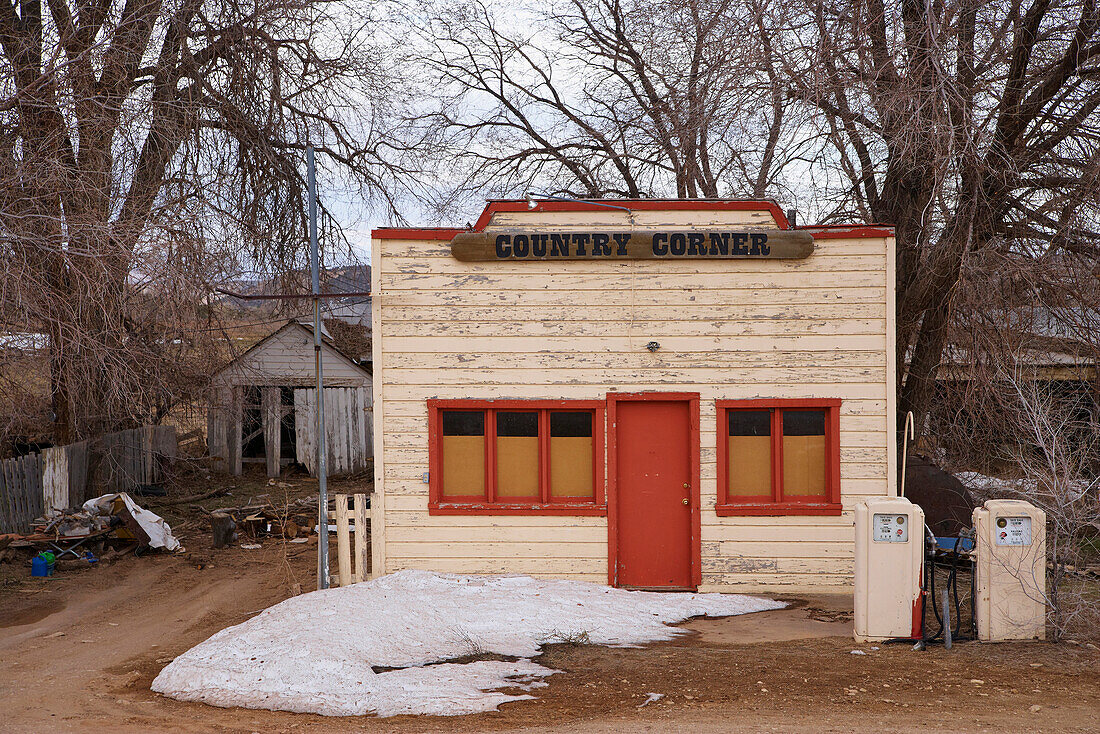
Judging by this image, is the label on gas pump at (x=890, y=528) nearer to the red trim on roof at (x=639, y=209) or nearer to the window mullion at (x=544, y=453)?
the red trim on roof at (x=639, y=209)

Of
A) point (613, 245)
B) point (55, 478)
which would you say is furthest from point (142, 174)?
point (613, 245)

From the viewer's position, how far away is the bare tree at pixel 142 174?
11695mm

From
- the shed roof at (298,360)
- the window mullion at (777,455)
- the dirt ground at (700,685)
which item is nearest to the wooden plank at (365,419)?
the shed roof at (298,360)

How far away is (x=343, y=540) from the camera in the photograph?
9789mm

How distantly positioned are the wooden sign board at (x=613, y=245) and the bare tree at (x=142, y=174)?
4816mm

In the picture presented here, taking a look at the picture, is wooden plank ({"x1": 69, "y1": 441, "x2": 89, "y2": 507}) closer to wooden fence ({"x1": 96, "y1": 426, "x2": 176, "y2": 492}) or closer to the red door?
wooden fence ({"x1": 96, "y1": 426, "x2": 176, "y2": 492})

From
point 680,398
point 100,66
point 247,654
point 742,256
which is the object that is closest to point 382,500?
point 247,654

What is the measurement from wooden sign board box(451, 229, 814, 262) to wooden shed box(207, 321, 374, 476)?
12457 millimetres

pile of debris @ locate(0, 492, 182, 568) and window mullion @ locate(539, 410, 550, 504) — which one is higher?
window mullion @ locate(539, 410, 550, 504)

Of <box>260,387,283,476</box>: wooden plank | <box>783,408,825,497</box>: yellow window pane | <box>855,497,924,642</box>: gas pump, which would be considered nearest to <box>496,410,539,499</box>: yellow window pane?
<box>783,408,825,497</box>: yellow window pane

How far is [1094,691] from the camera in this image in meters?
6.60

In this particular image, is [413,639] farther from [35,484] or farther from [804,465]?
[35,484]

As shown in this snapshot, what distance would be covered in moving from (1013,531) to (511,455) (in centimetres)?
523

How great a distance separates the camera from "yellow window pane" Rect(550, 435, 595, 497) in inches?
400
